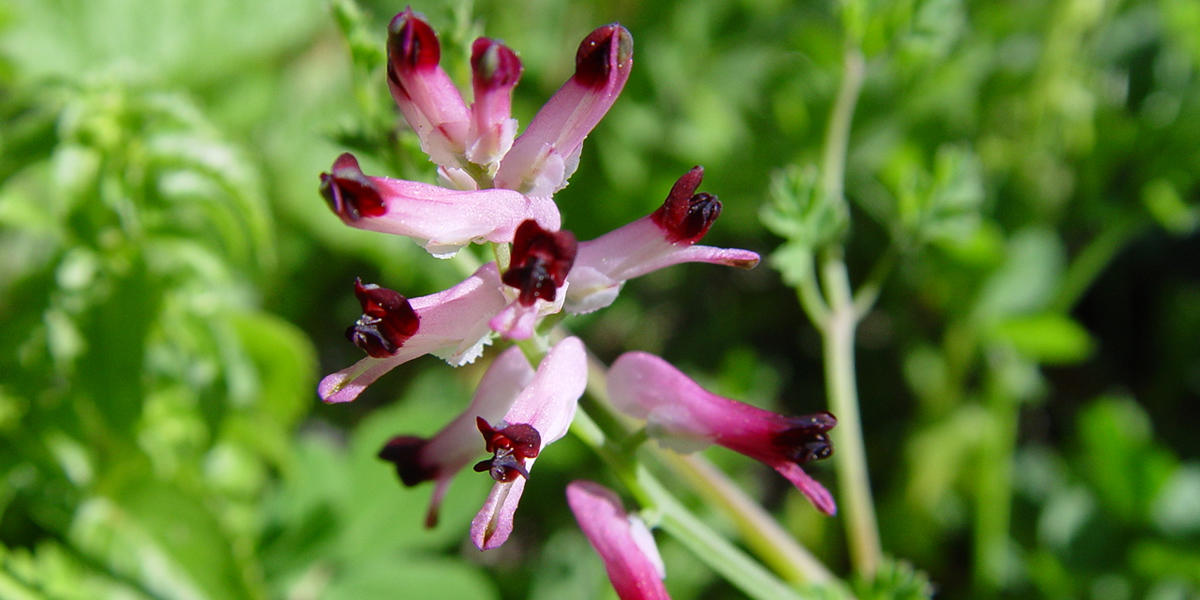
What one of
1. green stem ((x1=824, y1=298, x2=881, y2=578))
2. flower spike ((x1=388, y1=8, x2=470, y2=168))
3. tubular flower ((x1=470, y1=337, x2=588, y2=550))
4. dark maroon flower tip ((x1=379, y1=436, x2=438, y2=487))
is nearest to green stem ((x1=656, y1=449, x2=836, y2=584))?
green stem ((x1=824, y1=298, x2=881, y2=578))

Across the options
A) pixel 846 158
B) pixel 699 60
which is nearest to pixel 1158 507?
pixel 846 158

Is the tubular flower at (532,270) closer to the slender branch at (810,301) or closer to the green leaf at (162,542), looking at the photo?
the slender branch at (810,301)

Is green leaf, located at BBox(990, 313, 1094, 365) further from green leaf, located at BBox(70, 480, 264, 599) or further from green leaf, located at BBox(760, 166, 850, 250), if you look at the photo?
green leaf, located at BBox(70, 480, 264, 599)

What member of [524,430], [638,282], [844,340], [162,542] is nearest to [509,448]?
[524,430]

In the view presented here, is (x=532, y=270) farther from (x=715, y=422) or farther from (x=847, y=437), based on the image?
(x=847, y=437)

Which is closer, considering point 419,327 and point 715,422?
point 419,327

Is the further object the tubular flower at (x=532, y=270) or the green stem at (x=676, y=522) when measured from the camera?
the green stem at (x=676, y=522)

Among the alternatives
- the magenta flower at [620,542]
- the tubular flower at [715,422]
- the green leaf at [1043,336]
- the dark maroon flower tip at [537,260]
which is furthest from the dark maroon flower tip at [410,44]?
the green leaf at [1043,336]
